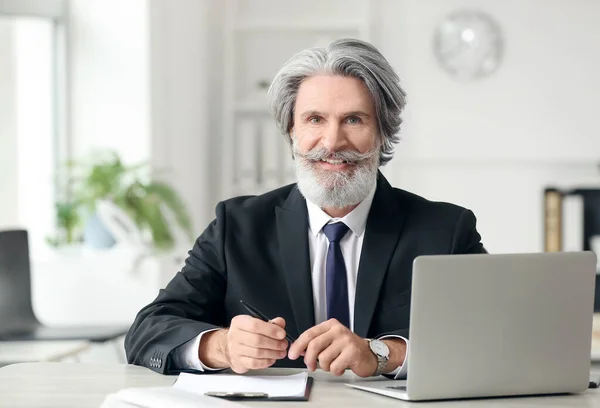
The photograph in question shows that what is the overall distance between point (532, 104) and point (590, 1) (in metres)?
0.73

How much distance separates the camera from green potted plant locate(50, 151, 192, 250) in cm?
512

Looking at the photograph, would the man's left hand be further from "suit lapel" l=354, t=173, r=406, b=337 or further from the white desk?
the white desk

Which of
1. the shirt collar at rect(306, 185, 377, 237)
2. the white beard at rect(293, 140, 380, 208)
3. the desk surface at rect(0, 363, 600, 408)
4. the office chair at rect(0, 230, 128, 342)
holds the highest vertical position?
the white beard at rect(293, 140, 380, 208)

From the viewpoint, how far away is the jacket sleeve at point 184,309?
197 cm

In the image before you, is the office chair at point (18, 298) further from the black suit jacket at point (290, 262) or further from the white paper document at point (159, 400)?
the white paper document at point (159, 400)

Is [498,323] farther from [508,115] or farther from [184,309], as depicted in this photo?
[508,115]

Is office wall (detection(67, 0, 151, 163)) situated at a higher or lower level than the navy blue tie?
higher

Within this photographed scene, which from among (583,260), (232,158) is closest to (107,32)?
(232,158)

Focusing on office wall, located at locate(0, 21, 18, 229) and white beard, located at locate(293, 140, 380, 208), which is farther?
office wall, located at locate(0, 21, 18, 229)

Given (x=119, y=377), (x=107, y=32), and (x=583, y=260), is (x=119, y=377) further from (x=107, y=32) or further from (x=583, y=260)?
(x=107, y=32)

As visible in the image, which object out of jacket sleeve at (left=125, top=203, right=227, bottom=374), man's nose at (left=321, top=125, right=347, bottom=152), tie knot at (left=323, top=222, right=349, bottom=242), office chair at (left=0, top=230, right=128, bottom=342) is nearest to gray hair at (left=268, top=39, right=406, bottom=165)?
man's nose at (left=321, top=125, right=347, bottom=152)

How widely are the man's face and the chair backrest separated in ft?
6.97

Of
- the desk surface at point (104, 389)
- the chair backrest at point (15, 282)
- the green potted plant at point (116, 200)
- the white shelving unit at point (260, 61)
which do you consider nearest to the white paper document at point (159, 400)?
the desk surface at point (104, 389)

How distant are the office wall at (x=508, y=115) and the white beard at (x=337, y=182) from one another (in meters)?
4.16
